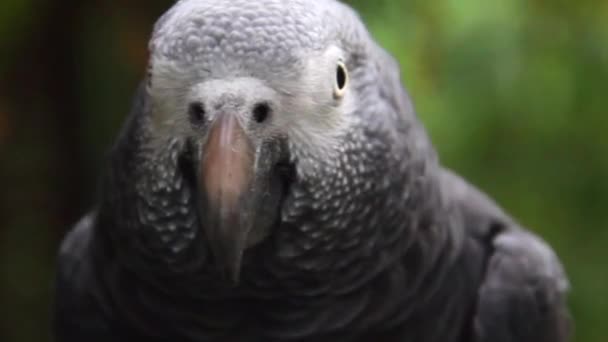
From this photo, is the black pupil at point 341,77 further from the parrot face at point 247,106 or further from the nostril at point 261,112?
the nostril at point 261,112

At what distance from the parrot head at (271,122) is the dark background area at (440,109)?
44 centimetres

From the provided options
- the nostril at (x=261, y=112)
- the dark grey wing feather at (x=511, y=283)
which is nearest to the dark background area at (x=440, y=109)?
the dark grey wing feather at (x=511, y=283)

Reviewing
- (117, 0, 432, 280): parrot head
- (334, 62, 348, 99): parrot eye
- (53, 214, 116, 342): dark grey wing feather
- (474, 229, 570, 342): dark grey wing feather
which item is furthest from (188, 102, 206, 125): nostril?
(474, 229, 570, 342): dark grey wing feather

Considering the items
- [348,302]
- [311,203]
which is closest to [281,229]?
[311,203]

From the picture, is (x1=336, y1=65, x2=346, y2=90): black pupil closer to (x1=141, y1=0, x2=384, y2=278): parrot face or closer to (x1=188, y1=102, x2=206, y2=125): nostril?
(x1=141, y1=0, x2=384, y2=278): parrot face

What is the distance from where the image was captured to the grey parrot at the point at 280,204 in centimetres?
100

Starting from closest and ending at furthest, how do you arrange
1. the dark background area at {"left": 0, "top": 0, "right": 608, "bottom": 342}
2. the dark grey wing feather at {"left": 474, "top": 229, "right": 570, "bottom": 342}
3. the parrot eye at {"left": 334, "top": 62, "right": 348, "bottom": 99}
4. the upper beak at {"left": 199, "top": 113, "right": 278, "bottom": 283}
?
the upper beak at {"left": 199, "top": 113, "right": 278, "bottom": 283} → the parrot eye at {"left": 334, "top": 62, "right": 348, "bottom": 99} → the dark grey wing feather at {"left": 474, "top": 229, "right": 570, "bottom": 342} → the dark background area at {"left": 0, "top": 0, "right": 608, "bottom": 342}

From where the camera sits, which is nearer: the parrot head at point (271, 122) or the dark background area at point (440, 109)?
the parrot head at point (271, 122)

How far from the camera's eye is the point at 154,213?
1100mm

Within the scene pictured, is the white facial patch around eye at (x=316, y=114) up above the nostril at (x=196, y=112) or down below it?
above

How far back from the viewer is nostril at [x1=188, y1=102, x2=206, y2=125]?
3.26 feet

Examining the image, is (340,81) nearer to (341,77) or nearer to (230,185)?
(341,77)

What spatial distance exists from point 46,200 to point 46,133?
0.18 m

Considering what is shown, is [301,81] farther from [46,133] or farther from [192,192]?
[46,133]
